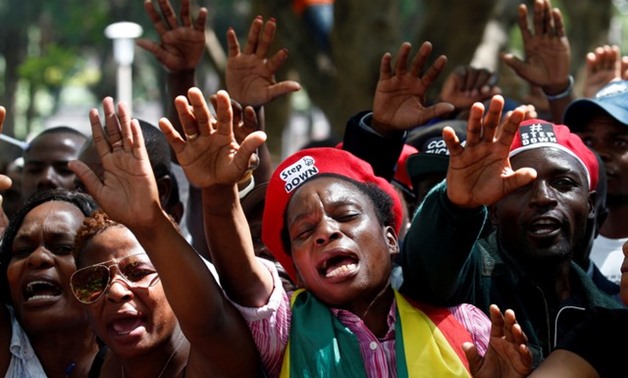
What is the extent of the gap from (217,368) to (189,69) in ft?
8.53

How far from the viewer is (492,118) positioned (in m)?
3.85

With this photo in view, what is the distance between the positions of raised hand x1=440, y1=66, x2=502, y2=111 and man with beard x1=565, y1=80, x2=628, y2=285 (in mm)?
1220

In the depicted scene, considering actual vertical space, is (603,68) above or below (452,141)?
below

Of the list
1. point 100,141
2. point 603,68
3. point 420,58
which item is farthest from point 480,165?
point 603,68

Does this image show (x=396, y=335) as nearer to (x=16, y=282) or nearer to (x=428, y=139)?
(x=16, y=282)

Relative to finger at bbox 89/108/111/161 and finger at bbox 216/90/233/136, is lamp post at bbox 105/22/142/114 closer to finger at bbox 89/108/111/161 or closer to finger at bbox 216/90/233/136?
finger at bbox 89/108/111/161

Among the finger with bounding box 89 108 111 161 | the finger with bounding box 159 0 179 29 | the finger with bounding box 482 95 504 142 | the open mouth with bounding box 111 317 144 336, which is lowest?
the open mouth with bounding box 111 317 144 336

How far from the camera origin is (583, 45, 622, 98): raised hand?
661cm

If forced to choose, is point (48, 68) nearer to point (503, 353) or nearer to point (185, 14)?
point (185, 14)

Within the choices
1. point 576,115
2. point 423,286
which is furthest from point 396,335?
point 576,115

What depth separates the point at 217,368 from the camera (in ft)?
12.7

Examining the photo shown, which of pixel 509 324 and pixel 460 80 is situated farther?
pixel 460 80

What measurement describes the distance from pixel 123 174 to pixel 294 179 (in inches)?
26.3

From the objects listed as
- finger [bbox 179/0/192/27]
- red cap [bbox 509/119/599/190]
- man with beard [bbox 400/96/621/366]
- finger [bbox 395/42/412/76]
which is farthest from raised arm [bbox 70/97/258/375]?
finger [bbox 179/0/192/27]
